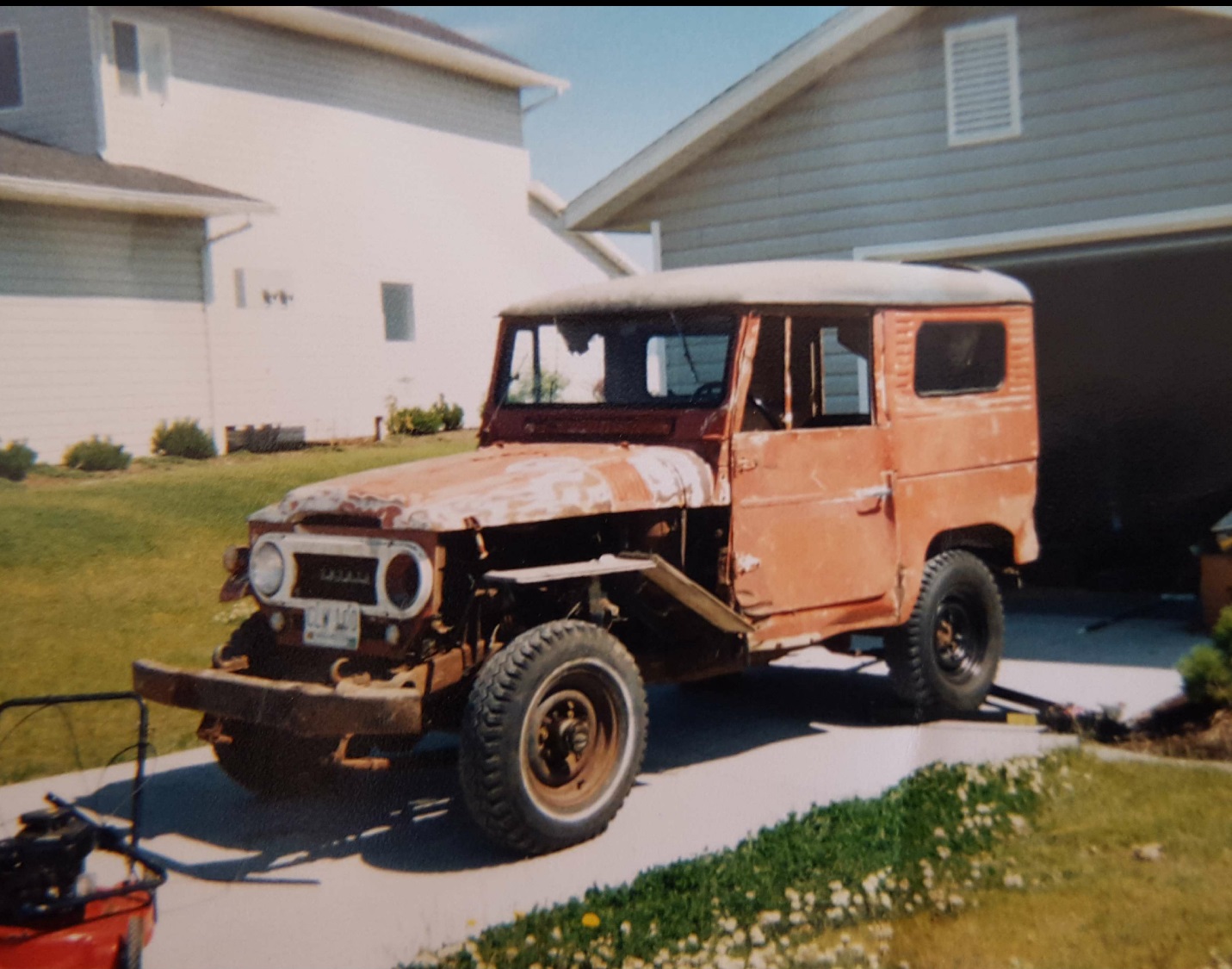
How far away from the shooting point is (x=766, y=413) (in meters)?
5.98

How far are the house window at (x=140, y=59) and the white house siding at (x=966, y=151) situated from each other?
5545 millimetres

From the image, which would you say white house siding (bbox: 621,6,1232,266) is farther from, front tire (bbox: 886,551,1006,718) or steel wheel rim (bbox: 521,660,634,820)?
steel wheel rim (bbox: 521,660,634,820)

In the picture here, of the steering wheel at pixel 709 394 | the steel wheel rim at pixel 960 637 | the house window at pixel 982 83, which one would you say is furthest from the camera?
the house window at pixel 982 83

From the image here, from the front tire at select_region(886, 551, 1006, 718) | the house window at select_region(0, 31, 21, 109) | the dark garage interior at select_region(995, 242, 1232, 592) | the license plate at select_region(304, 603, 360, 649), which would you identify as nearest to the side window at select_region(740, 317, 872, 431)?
the front tire at select_region(886, 551, 1006, 718)

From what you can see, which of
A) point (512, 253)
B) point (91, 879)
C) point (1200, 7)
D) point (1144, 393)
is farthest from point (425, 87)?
point (1144, 393)

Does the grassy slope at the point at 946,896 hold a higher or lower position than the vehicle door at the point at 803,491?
lower

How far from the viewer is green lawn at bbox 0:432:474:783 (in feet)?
15.7

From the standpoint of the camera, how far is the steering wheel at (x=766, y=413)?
19.4ft

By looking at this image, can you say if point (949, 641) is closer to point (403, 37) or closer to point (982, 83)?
point (403, 37)

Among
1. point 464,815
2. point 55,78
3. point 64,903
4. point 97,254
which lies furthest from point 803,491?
point 64,903

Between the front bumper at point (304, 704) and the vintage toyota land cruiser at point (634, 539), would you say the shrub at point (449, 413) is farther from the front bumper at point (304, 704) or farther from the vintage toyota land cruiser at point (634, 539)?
the front bumper at point (304, 704)

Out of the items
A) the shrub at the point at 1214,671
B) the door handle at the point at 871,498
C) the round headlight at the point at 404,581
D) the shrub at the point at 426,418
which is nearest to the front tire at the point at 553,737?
the round headlight at the point at 404,581

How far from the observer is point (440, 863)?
4.87 metres

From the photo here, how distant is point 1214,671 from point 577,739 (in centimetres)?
290
